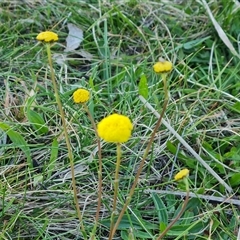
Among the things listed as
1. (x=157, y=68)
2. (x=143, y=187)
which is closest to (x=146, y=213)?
(x=143, y=187)

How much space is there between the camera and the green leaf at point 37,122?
1.41 meters

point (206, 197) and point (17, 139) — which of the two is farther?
point (17, 139)

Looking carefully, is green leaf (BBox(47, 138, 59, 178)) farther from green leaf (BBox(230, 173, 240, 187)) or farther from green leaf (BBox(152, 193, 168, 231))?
green leaf (BBox(230, 173, 240, 187))

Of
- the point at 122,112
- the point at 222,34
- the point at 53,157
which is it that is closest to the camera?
the point at 53,157

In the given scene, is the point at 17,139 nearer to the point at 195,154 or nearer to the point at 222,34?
the point at 195,154

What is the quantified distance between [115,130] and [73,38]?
3.35 ft

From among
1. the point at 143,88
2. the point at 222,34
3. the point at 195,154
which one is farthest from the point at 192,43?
the point at 195,154

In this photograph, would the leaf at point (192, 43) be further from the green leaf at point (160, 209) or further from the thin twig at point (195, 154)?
the green leaf at point (160, 209)

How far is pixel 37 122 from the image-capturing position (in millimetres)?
1429

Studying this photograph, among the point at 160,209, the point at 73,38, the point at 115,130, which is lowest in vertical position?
the point at 73,38

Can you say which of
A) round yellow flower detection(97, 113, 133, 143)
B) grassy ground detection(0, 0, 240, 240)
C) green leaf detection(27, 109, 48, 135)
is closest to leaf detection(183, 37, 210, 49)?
grassy ground detection(0, 0, 240, 240)

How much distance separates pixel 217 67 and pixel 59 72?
1.55 feet

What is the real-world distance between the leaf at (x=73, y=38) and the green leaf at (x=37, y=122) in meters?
0.40

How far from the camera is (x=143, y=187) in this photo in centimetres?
126
